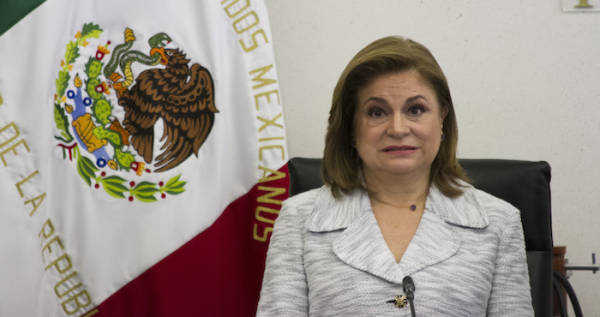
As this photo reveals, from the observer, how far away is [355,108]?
1202 mm

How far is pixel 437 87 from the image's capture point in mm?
1170

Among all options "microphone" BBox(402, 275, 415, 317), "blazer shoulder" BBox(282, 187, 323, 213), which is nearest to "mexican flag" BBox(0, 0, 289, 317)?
"blazer shoulder" BBox(282, 187, 323, 213)

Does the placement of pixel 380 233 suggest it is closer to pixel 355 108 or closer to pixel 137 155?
pixel 355 108

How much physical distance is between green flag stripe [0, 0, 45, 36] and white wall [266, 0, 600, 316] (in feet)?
2.98

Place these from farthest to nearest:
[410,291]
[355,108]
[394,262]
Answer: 1. [355,108]
2. [394,262]
3. [410,291]

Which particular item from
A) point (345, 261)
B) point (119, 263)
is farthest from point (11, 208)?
→ point (345, 261)

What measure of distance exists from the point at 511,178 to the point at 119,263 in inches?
49.7

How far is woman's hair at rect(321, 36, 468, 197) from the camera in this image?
114cm

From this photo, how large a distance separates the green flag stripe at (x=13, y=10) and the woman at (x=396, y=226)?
3.78 feet

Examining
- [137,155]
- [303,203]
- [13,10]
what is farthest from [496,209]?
[13,10]

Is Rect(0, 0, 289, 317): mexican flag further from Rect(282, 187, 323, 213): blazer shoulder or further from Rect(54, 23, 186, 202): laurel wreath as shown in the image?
Rect(282, 187, 323, 213): blazer shoulder

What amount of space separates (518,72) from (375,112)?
108 cm

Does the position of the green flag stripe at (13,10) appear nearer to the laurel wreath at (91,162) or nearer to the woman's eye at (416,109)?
the laurel wreath at (91,162)

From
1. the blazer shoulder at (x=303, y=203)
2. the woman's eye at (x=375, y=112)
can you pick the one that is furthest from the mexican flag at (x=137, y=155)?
the woman's eye at (x=375, y=112)
